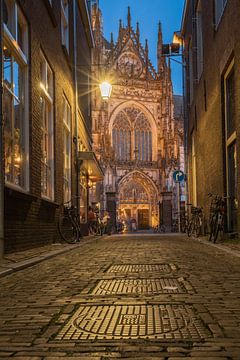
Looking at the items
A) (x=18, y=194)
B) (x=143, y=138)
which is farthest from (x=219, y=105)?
(x=143, y=138)

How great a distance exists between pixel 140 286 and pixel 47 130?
7.41 m

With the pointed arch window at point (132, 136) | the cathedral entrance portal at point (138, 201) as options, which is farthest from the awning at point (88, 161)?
the pointed arch window at point (132, 136)

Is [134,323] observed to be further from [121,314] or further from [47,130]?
Result: [47,130]

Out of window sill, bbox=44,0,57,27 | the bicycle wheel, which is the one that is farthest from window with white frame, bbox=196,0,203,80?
the bicycle wheel

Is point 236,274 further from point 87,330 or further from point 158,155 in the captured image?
point 158,155

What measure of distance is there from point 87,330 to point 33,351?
1.49 ft

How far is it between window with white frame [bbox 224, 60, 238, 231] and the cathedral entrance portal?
154ft

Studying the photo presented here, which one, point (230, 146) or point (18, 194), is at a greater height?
point (230, 146)

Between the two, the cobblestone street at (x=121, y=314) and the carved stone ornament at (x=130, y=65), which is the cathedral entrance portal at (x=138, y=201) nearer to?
the carved stone ornament at (x=130, y=65)

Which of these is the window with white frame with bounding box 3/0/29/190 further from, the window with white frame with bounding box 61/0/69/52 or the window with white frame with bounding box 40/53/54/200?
the window with white frame with bounding box 61/0/69/52

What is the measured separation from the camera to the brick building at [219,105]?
10866mm

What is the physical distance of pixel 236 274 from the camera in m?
5.18

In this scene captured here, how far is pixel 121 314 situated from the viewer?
3.22 meters

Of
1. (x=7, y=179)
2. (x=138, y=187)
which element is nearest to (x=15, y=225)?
(x=7, y=179)
